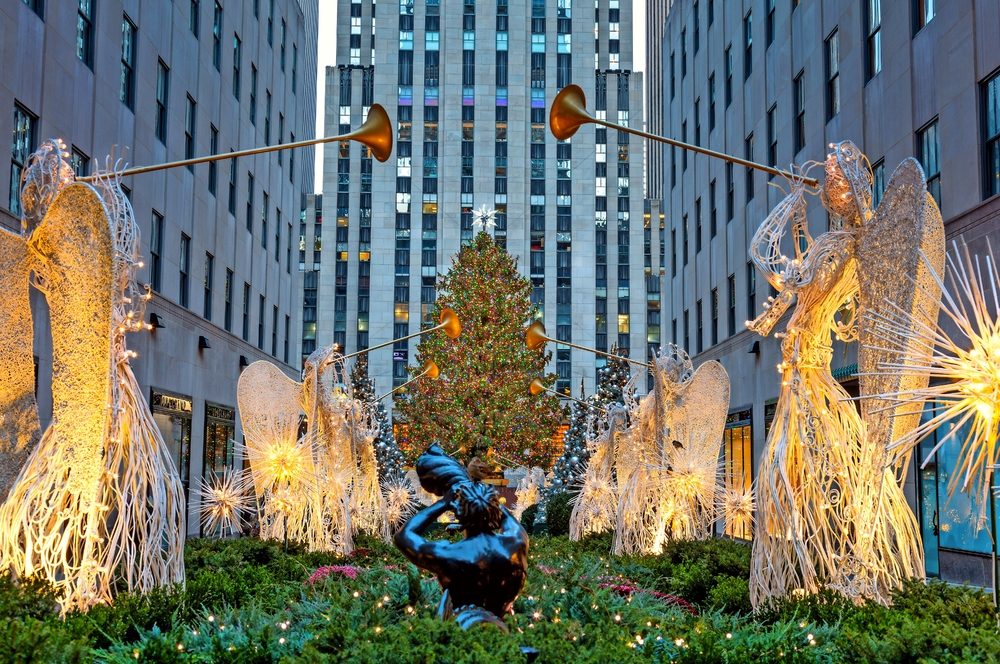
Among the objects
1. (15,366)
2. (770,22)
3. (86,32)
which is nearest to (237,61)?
(86,32)

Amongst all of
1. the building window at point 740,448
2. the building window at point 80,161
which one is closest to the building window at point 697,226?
the building window at point 740,448

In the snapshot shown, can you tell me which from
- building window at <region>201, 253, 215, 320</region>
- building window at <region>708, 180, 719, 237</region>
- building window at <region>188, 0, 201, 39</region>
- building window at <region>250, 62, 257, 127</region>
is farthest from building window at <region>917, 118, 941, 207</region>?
building window at <region>250, 62, 257, 127</region>

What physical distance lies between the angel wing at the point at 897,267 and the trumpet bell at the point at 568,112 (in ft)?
9.34

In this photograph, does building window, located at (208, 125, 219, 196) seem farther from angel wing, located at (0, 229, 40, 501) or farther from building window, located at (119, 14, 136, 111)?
angel wing, located at (0, 229, 40, 501)

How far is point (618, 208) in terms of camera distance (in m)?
76.9

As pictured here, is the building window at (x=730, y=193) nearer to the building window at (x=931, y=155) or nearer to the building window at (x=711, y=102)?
the building window at (x=711, y=102)

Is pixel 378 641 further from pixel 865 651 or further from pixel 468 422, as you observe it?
pixel 468 422

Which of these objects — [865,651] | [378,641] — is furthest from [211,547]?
[865,651]

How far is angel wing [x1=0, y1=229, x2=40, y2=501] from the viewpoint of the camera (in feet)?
30.7

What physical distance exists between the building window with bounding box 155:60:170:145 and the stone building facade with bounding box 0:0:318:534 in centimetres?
6

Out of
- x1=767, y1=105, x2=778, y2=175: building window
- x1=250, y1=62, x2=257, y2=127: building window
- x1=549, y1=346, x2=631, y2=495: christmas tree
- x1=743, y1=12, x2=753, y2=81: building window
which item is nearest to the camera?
x1=767, y1=105, x2=778, y2=175: building window

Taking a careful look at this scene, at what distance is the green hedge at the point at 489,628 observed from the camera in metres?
6.46

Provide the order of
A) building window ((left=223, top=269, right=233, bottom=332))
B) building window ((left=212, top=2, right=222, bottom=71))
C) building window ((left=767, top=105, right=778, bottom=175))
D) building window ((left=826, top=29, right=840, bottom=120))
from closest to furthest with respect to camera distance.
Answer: building window ((left=826, top=29, right=840, bottom=120))
building window ((left=767, top=105, right=778, bottom=175))
building window ((left=212, top=2, right=222, bottom=71))
building window ((left=223, top=269, right=233, bottom=332))

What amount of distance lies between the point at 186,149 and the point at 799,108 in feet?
57.3
